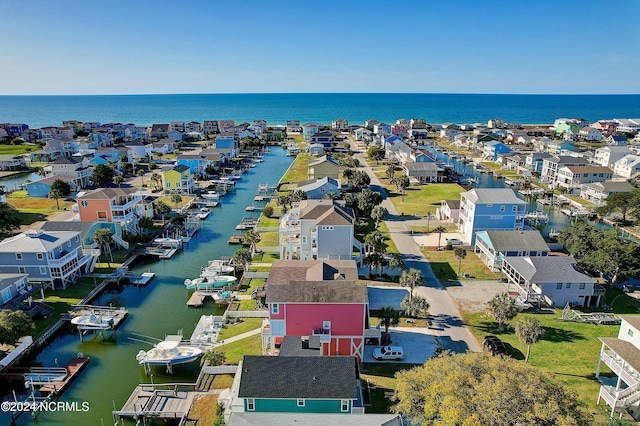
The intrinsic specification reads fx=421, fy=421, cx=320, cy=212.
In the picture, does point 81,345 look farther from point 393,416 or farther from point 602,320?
point 602,320

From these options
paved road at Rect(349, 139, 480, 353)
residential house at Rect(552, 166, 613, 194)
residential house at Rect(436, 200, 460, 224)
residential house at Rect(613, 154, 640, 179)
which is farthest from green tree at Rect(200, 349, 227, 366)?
residential house at Rect(613, 154, 640, 179)

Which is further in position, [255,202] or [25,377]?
[255,202]

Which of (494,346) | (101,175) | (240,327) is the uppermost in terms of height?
(101,175)

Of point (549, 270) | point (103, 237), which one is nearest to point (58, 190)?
point (103, 237)

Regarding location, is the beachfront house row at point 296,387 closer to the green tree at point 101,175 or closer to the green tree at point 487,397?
the green tree at point 487,397

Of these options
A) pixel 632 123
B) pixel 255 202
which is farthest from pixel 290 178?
pixel 632 123

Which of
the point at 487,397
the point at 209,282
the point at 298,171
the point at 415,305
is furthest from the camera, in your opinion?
the point at 298,171

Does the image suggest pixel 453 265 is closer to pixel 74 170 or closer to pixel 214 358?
pixel 214 358
